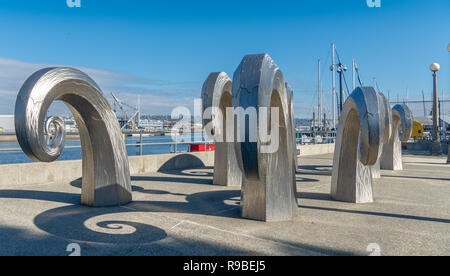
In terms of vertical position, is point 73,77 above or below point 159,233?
above

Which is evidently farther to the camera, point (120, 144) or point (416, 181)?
point (416, 181)

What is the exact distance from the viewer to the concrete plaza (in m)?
4.91

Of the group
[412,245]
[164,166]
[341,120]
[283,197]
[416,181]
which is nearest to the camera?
[412,245]

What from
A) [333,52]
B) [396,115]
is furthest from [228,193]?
[333,52]

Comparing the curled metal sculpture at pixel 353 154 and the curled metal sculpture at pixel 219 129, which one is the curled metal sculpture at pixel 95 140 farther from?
the curled metal sculpture at pixel 353 154

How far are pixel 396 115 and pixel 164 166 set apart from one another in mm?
10564

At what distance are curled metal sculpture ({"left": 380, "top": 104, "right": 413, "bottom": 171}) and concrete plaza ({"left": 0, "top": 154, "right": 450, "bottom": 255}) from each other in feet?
17.2

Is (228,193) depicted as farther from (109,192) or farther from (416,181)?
(416,181)

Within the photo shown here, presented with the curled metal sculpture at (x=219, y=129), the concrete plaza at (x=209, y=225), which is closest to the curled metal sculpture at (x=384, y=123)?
the concrete plaza at (x=209, y=225)

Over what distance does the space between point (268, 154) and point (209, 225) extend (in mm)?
1691

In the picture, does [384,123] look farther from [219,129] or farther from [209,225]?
[219,129]

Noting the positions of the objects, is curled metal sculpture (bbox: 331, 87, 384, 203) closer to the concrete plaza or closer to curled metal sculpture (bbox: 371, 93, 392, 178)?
curled metal sculpture (bbox: 371, 93, 392, 178)

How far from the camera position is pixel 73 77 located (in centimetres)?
689

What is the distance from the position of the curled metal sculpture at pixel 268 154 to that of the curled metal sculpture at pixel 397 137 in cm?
990
